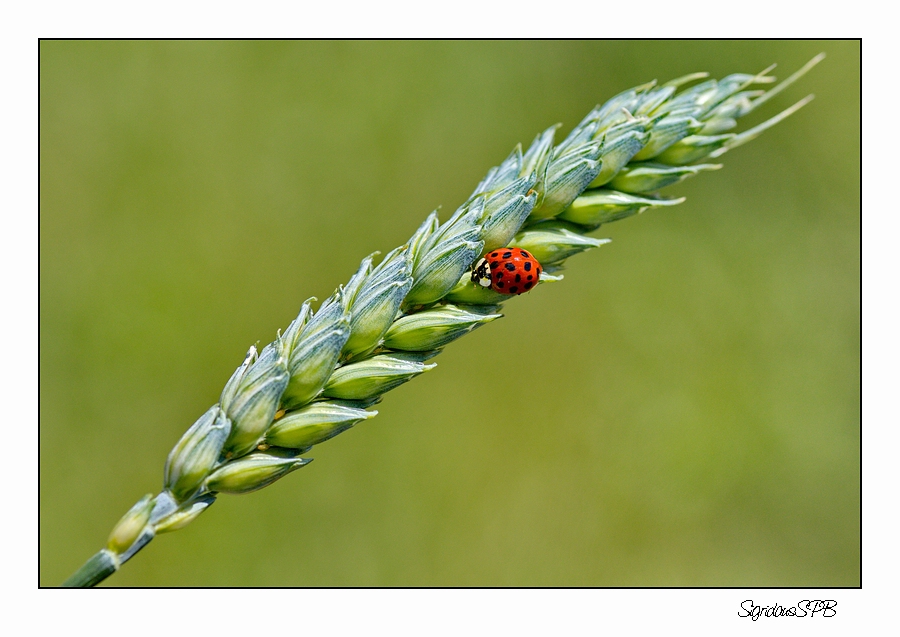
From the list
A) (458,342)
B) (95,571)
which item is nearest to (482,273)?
(95,571)

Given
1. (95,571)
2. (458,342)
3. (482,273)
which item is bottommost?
(95,571)

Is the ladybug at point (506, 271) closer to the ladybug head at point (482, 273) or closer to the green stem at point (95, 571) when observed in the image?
the ladybug head at point (482, 273)

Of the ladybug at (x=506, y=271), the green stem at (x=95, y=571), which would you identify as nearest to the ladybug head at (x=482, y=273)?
the ladybug at (x=506, y=271)

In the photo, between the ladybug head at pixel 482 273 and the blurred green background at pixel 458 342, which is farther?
the blurred green background at pixel 458 342

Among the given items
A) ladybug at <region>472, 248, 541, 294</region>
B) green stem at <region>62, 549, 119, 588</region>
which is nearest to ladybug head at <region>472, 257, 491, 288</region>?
ladybug at <region>472, 248, 541, 294</region>

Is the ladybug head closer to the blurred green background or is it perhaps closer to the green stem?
the green stem

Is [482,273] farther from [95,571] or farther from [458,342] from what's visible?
[458,342]
